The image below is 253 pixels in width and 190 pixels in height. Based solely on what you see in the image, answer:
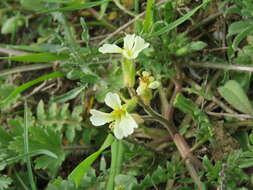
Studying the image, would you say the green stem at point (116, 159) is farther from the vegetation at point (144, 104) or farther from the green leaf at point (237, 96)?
the green leaf at point (237, 96)

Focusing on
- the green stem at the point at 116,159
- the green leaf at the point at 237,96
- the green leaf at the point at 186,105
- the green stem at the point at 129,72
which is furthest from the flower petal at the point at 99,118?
the green leaf at the point at 237,96

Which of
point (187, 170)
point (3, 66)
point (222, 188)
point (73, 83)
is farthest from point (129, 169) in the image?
point (3, 66)

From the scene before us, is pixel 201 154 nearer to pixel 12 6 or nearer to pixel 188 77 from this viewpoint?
pixel 188 77

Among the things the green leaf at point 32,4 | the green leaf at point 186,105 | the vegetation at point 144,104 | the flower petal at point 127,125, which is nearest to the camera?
the flower petal at point 127,125

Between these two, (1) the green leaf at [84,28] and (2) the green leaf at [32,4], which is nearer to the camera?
(1) the green leaf at [84,28]

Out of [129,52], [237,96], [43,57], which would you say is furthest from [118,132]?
[43,57]

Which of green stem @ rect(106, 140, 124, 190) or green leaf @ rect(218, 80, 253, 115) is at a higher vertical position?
green leaf @ rect(218, 80, 253, 115)

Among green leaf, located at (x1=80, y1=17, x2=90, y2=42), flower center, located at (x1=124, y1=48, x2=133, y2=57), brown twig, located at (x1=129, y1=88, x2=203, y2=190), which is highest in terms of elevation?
green leaf, located at (x1=80, y1=17, x2=90, y2=42)

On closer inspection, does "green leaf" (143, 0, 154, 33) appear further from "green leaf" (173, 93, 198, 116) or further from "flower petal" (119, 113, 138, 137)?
"flower petal" (119, 113, 138, 137)

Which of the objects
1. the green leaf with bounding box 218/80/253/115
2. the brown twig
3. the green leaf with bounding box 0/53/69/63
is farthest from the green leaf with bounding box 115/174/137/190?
the green leaf with bounding box 0/53/69/63
